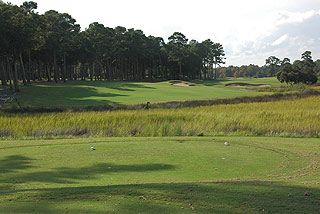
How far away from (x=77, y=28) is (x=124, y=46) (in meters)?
19.5

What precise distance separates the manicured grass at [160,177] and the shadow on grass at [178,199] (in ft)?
0.04

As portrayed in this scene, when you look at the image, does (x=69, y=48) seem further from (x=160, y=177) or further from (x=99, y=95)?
(x=160, y=177)

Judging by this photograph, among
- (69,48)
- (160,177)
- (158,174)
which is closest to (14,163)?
(158,174)

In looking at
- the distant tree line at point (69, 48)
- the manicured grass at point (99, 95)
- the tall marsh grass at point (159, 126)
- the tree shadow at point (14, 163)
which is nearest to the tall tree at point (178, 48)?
the distant tree line at point (69, 48)

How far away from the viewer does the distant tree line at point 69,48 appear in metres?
36.5

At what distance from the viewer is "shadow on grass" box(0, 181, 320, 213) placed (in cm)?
427

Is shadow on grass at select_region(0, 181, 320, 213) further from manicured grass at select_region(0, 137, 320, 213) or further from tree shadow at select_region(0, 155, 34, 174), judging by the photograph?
tree shadow at select_region(0, 155, 34, 174)

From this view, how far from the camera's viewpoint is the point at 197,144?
34.6 feet

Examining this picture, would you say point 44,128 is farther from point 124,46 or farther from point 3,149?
point 124,46

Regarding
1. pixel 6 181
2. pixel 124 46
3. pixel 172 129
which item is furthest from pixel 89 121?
pixel 124 46

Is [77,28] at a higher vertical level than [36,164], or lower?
higher

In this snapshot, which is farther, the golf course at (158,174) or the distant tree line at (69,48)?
the distant tree line at (69,48)

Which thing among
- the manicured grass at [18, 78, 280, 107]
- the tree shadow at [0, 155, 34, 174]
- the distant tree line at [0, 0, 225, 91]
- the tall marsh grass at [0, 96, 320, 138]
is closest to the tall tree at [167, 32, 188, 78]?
the distant tree line at [0, 0, 225, 91]

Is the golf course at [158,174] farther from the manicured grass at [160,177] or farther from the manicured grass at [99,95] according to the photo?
the manicured grass at [99,95]
